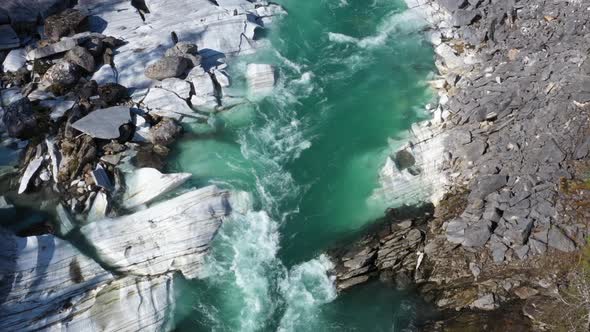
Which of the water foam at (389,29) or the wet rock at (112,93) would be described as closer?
the wet rock at (112,93)

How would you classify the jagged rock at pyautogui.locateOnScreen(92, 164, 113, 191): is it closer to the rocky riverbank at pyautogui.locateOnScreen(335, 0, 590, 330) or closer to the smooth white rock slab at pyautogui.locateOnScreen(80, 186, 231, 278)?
the smooth white rock slab at pyautogui.locateOnScreen(80, 186, 231, 278)

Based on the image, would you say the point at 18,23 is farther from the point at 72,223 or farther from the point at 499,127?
the point at 499,127

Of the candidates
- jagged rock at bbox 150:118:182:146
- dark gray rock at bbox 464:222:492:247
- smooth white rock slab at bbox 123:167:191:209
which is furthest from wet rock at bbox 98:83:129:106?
dark gray rock at bbox 464:222:492:247

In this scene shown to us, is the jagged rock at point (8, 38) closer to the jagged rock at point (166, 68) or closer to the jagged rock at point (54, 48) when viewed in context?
the jagged rock at point (54, 48)

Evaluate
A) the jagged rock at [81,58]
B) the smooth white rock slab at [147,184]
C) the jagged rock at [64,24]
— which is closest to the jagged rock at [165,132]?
the smooth white rock slab at [147,184]

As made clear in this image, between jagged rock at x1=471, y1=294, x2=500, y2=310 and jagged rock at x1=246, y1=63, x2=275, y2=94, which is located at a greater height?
jagged rock at x1=246, y1=63, x2=275, y2=94

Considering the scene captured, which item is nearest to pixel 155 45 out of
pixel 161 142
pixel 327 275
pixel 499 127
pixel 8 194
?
pixel 161 142
